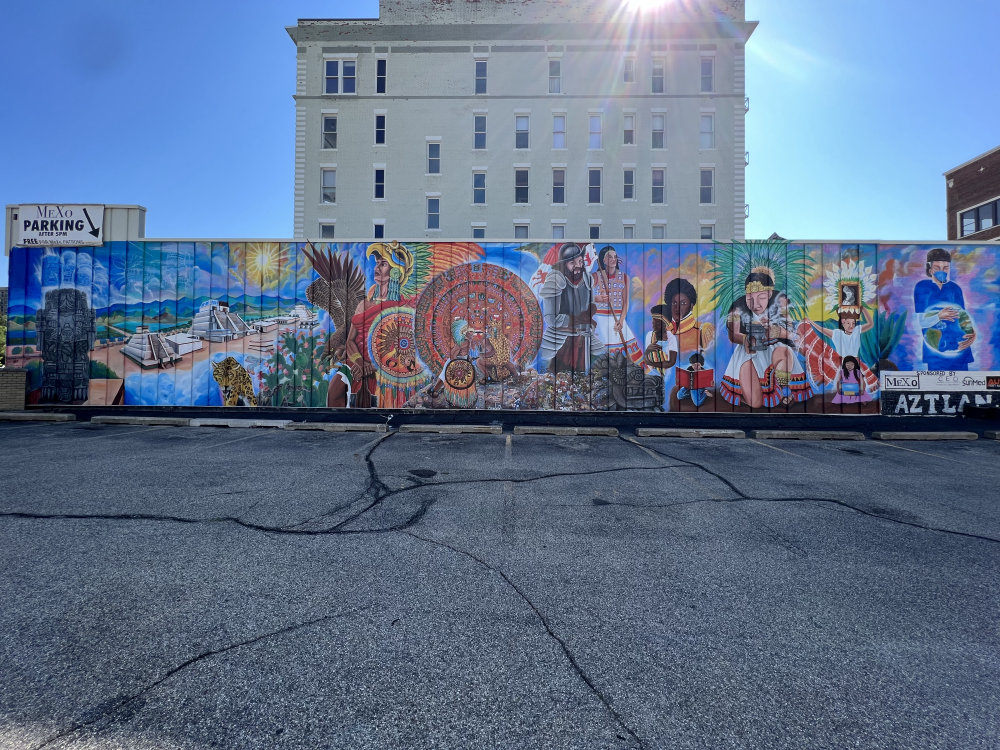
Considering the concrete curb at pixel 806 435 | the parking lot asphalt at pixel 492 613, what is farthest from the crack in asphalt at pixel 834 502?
the concrete curb at pixel 806 435

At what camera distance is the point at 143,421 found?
32.2 feet

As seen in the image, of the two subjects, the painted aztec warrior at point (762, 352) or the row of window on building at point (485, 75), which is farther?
the row of window on building at point (485, 75)

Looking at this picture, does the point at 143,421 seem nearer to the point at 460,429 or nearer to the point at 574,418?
the point at 460,429

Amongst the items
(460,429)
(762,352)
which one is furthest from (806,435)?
(460,429)

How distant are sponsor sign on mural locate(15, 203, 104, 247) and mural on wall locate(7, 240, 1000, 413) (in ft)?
1.15

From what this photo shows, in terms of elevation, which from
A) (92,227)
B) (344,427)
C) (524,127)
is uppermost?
(524,127)

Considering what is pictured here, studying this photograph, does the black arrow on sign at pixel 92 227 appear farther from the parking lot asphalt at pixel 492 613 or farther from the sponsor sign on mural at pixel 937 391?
the sponsor sign on mural at pixel 937 391

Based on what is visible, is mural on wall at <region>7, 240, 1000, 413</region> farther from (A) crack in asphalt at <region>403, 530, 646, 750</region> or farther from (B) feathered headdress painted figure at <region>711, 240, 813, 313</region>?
(A) crack in asphalt at <region>403, 530, 646, 750</region>

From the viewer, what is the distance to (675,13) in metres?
30.7

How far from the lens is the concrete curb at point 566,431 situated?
9.14 m

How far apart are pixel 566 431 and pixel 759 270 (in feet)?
23.7

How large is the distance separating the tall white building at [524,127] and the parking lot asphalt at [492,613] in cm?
2712

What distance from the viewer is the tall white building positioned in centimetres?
2994

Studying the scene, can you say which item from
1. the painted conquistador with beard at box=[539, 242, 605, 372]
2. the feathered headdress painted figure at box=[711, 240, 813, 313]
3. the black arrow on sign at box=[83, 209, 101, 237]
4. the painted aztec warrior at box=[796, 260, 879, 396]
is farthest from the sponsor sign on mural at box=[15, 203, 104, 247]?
the painted aztec warrior at box=[796, 260, 879, 396]
